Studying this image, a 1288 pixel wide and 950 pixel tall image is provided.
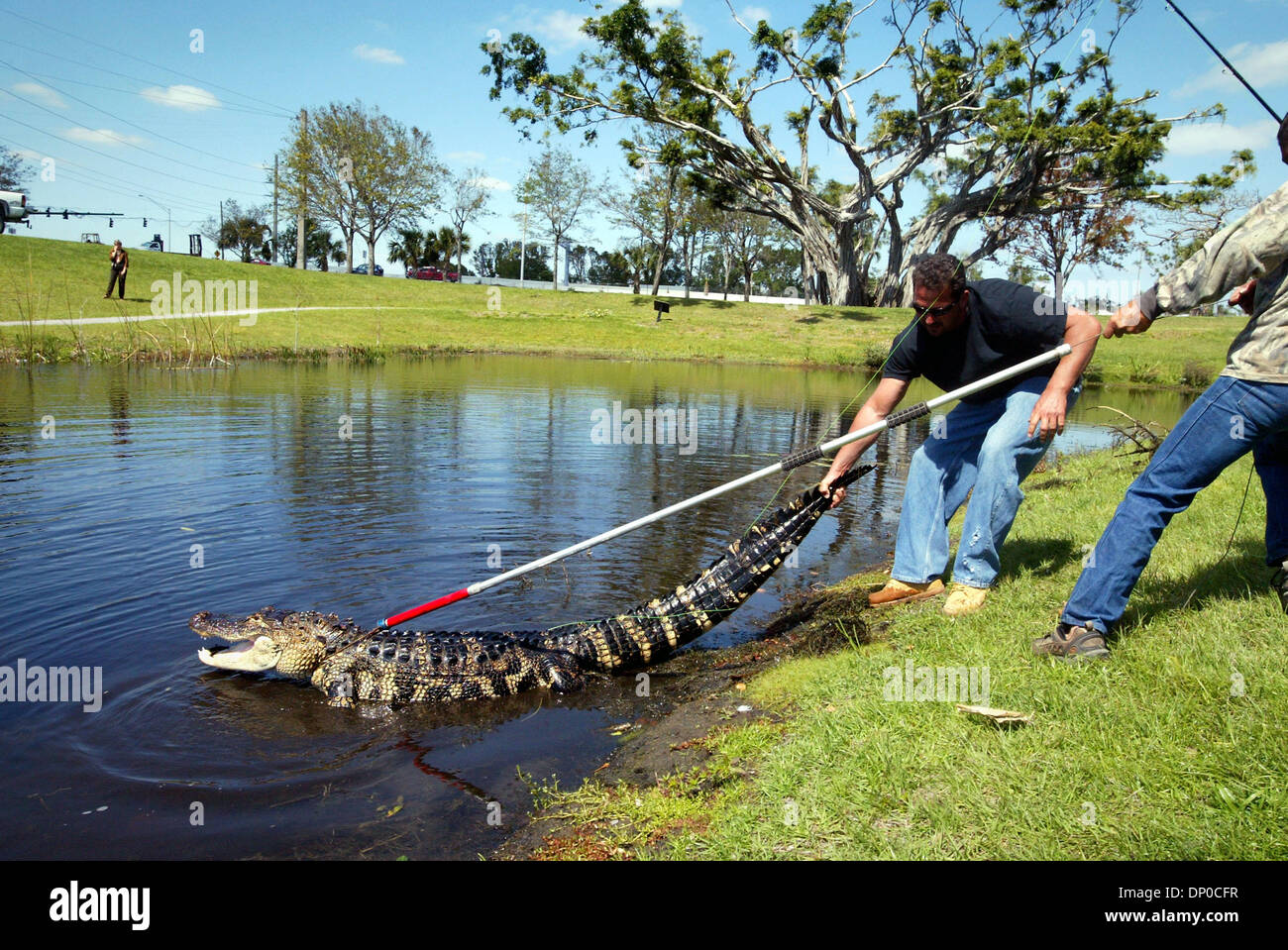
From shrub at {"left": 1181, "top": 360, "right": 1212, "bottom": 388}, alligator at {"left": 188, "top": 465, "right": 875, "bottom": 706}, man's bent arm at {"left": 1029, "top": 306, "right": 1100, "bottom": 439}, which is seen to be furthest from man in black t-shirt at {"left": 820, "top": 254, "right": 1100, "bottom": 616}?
shrub at {"left": 1181, "top": 360, "right": 1212, "bottom": 388}

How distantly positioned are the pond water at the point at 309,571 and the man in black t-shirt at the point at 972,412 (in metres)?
1.63

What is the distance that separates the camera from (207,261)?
39750 mm

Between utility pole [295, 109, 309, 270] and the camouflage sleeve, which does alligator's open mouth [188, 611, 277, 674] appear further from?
utility pole [295, 109, 309, 270]

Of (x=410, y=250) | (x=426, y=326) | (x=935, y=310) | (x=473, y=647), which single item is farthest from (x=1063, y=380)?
(x=410, y=250)

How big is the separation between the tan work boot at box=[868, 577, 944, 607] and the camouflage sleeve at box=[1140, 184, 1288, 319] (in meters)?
2.50

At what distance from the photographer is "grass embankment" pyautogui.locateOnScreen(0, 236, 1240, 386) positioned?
2188 centimetres

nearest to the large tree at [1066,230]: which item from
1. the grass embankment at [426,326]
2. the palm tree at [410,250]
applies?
the grass embankment at [426,326]

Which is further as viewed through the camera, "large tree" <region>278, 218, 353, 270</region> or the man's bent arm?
"large tree" <region>278, 218, 353, 270</region>

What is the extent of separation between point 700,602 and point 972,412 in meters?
2.37

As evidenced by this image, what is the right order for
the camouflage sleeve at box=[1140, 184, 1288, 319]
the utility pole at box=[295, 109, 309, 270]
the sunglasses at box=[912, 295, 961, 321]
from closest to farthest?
the camouflage sleeve at box=[1140, 184, 1288, 319] → the sunglasses at box=[912, 295, 961, 321] → the utility pole at box=[295, 109, 309, 270]

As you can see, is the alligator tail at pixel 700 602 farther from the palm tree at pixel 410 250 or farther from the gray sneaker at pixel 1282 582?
the palm tree at pixel 410 250

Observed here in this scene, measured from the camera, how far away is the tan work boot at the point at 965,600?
4891 millimetres
